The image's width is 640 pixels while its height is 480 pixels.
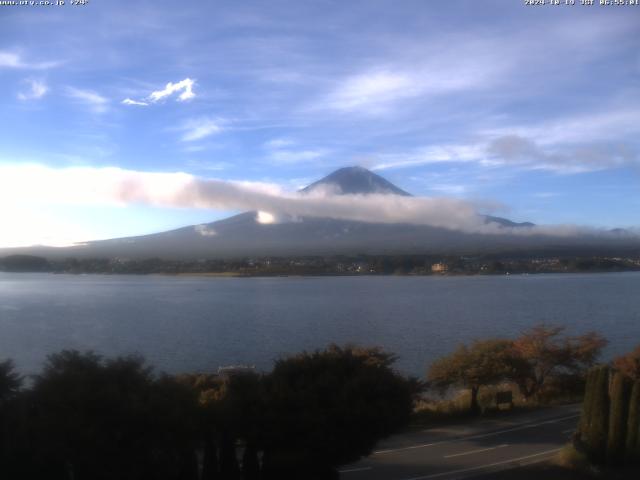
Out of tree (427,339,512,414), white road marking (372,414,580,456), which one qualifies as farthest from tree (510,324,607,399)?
white road marking (372,414,580,456)

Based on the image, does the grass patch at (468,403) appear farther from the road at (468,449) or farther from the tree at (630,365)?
the tree at (630,365)

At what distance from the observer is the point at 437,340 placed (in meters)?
29.5

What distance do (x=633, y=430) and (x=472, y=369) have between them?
22.2 ft

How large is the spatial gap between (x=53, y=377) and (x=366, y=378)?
3978 mm

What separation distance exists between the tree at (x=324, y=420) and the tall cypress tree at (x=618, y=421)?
12.6ft

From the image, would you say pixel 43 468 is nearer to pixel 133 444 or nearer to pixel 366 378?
pixel 133 444

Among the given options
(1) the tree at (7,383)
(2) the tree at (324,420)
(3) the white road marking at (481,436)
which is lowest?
(3) the white road marking at (481,436)

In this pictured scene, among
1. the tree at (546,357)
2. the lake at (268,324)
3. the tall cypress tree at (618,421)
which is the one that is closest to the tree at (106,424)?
the tall cypress tree at (618,421)

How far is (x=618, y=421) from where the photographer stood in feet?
34.2

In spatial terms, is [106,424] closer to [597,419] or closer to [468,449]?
[468,449]

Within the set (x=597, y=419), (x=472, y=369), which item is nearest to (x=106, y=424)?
(x=597, y=419)

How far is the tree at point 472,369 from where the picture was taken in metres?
17.1

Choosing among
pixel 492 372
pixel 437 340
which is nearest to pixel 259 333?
pixel 437 340

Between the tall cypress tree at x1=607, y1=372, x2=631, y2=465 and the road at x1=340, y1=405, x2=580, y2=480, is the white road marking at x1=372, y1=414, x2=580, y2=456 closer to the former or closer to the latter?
the road at x1=340, y1=405, x2=580, y2=480
